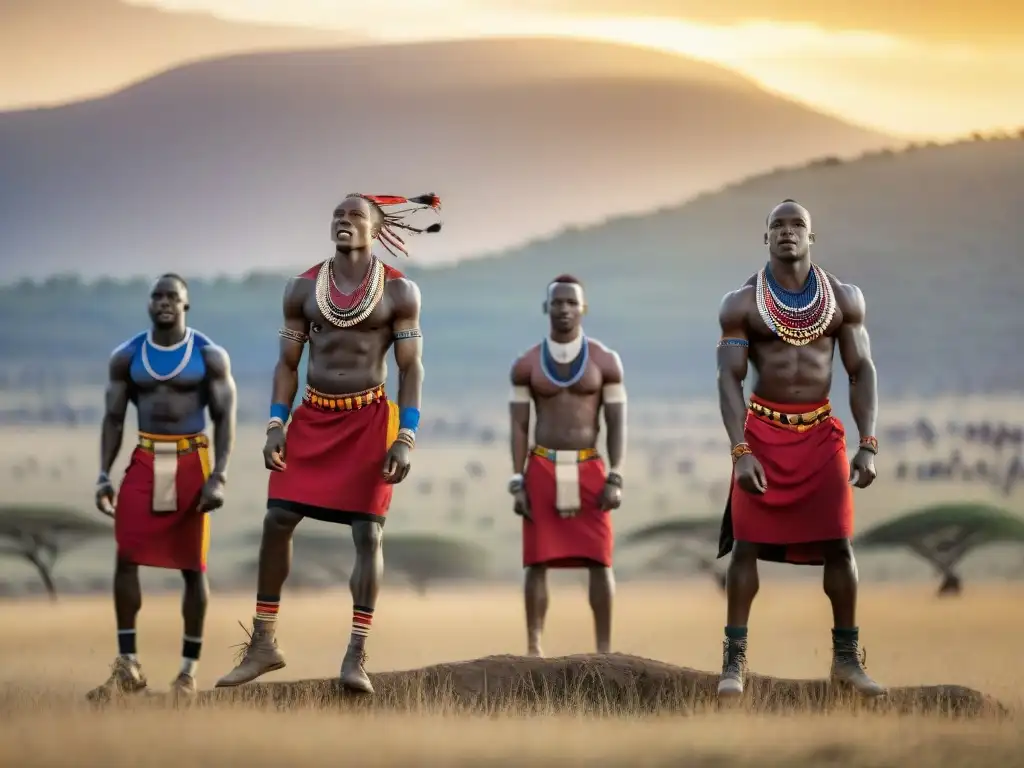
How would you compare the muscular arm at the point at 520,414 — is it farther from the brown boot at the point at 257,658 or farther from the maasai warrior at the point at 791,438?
the brown boot at the point at 257,658

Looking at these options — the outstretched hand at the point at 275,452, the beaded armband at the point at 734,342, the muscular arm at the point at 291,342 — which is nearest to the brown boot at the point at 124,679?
the outstretched hand at the point at 275,452

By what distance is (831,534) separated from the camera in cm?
855

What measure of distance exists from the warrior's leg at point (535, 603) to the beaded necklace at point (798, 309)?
10.0 ft

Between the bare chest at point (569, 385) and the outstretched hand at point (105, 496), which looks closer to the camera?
the outstretched hand at point (105, 496)

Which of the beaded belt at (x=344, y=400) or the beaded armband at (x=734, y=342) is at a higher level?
the beaded armband at (x=734, y=342)

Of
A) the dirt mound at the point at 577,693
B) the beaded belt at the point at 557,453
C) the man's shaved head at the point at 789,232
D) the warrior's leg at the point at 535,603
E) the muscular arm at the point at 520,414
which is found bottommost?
the dirt mound at the point at 577,693

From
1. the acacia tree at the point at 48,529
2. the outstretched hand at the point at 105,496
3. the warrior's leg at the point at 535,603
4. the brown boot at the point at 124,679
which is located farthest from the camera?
the acacia tree at the point at 48,529

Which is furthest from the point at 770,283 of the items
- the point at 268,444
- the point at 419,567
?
the point at 419,567

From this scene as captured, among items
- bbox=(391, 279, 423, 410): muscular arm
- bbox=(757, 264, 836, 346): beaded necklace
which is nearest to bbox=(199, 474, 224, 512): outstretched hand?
bbox=(391, 279, 423, 410): muscular arm

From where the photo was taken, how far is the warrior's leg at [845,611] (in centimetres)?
856

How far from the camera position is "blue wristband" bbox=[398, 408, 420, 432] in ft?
28.8

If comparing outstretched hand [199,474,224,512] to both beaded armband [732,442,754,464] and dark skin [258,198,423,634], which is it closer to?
dark skin [258,198,423,634]

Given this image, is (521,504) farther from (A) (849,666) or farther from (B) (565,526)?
(A) (849,666)

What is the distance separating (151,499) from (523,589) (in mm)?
2501
